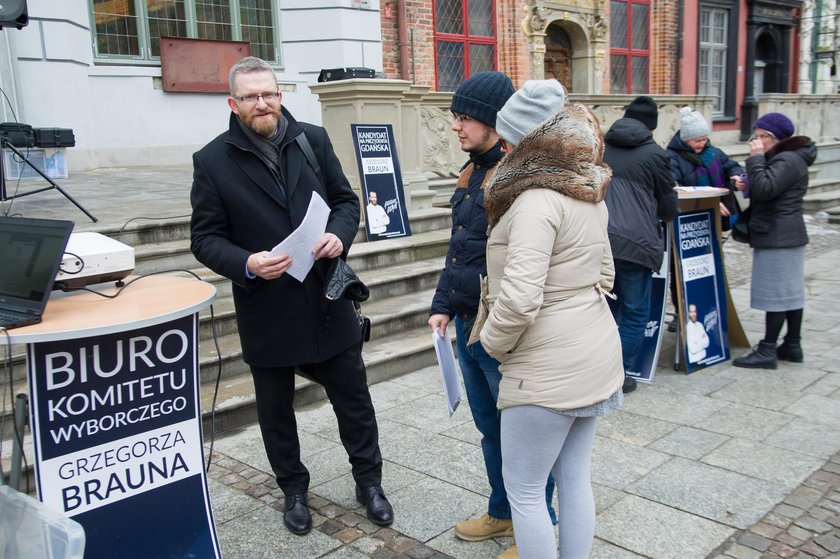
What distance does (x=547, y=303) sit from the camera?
7.47ft

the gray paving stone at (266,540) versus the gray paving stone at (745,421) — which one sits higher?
the gray paving stone at (266,540)

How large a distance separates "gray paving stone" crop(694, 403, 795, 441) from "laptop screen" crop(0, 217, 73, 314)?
338 cm

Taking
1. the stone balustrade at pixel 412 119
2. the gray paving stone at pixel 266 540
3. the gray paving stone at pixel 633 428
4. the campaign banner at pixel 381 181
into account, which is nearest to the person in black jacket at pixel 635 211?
the gray paving stone at pixel 633 428

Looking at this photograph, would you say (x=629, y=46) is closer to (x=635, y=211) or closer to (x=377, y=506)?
(x=635, y=211)

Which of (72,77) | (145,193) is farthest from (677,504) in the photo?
(72,77)

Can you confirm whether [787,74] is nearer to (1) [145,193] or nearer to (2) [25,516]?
(1) [145,193]

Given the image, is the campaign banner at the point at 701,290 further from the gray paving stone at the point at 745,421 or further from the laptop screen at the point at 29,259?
the laptop screen at the point at 29,259

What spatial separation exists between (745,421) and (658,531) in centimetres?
147

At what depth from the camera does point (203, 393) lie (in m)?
4.44

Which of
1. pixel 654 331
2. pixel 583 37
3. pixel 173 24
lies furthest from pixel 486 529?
pixel 583 37

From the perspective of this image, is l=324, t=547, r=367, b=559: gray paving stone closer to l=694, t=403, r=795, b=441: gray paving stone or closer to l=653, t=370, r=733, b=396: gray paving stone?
l=694, t=403, r=795, b=441: gray paving stone

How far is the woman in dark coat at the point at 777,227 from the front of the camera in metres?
4.91

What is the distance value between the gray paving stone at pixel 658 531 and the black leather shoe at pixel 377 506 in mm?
863

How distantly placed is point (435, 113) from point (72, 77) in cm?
446
